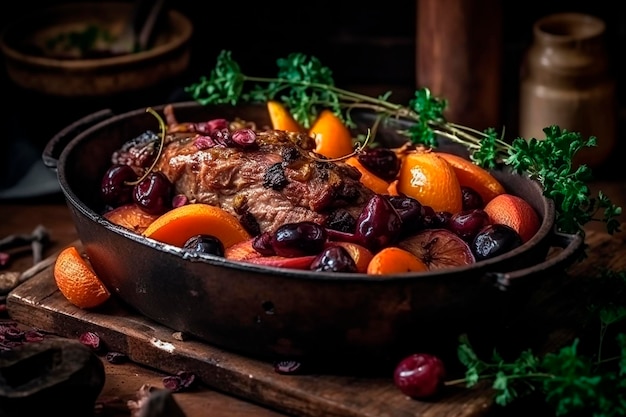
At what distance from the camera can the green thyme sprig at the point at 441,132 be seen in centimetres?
279

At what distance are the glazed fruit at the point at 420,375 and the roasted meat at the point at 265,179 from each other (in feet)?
1.44

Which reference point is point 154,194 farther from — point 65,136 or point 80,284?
point 65,136

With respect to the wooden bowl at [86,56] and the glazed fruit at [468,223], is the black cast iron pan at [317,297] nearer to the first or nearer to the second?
the glazed fruit at [468,223]

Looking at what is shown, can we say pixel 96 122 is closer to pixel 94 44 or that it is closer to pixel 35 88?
pixel 35 88

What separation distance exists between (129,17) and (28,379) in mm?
2370

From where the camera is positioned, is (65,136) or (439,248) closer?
(439,248)

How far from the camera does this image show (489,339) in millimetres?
2629

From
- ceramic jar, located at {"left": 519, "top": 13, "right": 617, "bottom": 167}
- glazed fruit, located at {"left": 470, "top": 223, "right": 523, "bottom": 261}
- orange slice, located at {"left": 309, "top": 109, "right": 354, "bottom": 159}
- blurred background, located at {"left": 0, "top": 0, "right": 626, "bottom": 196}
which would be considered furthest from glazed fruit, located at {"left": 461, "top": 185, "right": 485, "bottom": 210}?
blurred background, located at {"left": 0, "top": 0, "right": 626, "bottom": 196}

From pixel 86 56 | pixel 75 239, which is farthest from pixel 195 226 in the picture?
pixel 86 56

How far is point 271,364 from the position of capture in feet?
8.69

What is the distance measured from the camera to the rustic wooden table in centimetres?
263

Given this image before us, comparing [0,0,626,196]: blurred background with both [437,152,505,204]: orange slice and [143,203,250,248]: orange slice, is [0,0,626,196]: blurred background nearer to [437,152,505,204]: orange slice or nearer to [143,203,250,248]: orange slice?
[437,152,505,204]: orange slice

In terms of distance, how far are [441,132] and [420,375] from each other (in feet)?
3.17

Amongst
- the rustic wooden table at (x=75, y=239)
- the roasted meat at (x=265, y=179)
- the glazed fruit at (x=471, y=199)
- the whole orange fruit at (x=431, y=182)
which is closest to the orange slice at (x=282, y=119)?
the roasted meat at (x=265, y=179)
